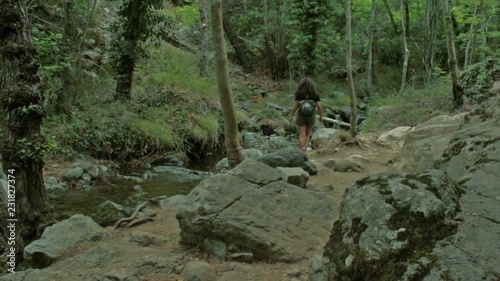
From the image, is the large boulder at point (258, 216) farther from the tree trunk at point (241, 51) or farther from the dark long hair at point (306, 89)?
the tree trunk at point (241, 51)

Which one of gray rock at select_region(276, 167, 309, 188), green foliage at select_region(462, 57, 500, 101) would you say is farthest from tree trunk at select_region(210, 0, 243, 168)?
green foliage at select_region(462, 57, 500, 101)

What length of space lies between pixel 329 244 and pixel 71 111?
8.53 metres

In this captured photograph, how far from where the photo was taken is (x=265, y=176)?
4.34m

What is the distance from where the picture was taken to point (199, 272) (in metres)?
3.30

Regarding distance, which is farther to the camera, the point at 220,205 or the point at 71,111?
the point at 71,111

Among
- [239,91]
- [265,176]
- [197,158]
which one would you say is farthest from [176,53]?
[265,176]

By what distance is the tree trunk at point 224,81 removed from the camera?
18.3 ft

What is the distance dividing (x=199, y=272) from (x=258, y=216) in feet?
2.47

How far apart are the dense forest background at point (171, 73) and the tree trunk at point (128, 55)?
25 mm

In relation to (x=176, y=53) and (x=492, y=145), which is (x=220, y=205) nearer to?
(x=492, y=145)

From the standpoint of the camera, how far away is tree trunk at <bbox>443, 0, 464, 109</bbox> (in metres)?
9.92

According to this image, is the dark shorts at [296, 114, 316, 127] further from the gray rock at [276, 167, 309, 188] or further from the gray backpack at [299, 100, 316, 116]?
the gray rock at [276, 167, 309, 188]

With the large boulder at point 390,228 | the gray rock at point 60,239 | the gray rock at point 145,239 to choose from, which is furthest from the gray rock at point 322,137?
the large boulder at point 390,228

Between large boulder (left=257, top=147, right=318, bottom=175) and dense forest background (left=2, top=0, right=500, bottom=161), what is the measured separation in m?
3.09
